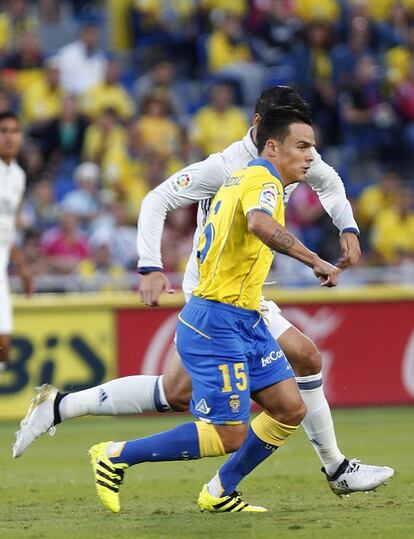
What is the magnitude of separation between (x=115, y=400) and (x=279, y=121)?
187cm

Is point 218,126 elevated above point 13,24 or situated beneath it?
situated beneath

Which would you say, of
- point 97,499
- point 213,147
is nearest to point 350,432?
point 97,499

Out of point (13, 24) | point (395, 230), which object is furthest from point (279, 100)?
point (13, 24)

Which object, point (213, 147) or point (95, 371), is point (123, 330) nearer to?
point (95, 371)

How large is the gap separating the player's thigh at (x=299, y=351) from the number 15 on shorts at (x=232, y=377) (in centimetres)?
79

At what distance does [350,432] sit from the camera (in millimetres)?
11242

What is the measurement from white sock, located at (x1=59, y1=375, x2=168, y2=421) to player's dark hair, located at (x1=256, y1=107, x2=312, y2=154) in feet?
5.09

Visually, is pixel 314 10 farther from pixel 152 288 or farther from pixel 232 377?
pixel 232 377

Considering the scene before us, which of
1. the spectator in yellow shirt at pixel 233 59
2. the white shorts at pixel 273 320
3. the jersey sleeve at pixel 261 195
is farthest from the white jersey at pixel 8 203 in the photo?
the spectator in yellow shirt at pixel 233 59

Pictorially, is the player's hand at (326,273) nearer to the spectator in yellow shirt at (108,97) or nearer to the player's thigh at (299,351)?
the player's thigh at (299,351)

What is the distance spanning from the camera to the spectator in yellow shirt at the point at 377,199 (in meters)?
16.0

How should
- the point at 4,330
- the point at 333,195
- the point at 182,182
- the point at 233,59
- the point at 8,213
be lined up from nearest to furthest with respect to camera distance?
the point at 182,182 < the point at 333,195 < the point at 4,330 < the point at 8,213 < the point at 233,59

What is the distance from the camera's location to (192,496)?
790 cm

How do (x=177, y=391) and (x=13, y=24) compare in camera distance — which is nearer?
(x=177, y=391)
